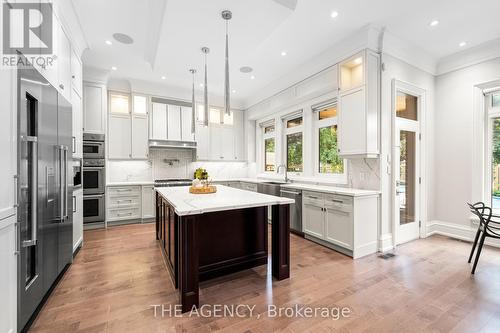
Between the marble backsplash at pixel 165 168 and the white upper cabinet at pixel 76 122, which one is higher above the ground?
the white upper cabinet at pixel 76 122

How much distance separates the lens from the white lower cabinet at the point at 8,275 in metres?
1.42

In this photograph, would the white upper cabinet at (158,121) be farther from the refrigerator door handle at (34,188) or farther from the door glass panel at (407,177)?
the door glass panel at (407,177)

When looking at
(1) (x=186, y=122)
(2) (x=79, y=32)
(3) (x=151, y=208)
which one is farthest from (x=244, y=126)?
(2) (x=79, y=32)

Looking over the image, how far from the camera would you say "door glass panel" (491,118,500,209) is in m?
3.58

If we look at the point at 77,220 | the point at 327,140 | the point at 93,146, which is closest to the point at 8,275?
the point at 77,220

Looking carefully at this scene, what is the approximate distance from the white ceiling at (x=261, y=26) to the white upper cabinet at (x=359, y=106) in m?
0.47

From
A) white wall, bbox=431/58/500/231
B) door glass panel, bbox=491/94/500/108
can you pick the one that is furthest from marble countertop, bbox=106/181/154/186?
door glass panel, bbox=491/94/500/108

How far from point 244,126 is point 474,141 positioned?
4.98m

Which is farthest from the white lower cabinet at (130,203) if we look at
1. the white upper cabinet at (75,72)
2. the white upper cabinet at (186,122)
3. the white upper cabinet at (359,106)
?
the white upper cabinet at (359,106)

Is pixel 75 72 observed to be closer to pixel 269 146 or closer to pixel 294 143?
pixel 294 143

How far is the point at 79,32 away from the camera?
318 centimetres

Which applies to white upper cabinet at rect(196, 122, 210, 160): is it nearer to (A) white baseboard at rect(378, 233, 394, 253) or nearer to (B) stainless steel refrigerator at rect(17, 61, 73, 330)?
(B) stainless steel refrigerator at rect(17, 61, 73, 330)

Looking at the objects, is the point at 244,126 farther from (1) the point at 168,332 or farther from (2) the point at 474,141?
(1) the point at 168,332

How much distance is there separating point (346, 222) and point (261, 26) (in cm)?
282
